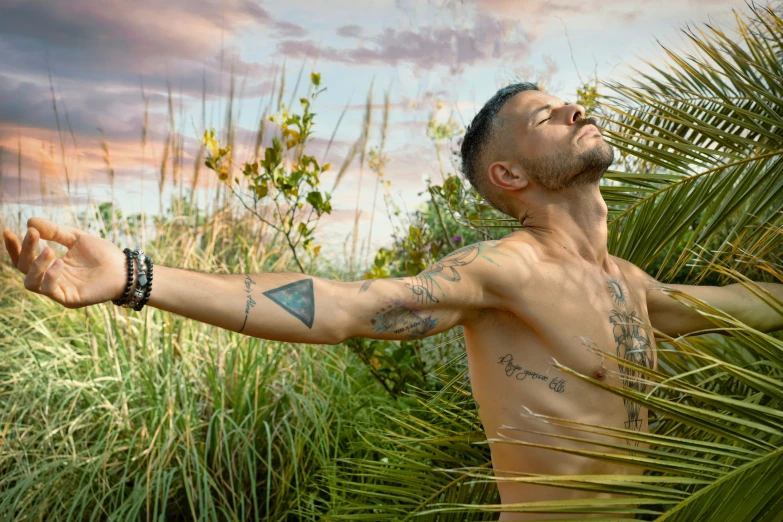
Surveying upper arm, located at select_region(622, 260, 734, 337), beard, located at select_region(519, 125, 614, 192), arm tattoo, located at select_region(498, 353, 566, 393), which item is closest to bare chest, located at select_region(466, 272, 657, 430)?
arm tattoo, located at select_region(498, 353, 566, 393)

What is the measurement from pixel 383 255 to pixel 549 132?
71.2 inches


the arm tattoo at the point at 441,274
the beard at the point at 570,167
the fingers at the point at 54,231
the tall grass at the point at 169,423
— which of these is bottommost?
the tall grass at the point at 169,423

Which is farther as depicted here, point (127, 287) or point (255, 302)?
point (255, 302)

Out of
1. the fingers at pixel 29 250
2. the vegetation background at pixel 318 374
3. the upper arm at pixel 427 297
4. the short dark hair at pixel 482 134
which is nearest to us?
the fingers at pixel 29 250

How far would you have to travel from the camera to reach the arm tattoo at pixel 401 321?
1.41m

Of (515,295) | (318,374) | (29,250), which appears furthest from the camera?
(318,374)

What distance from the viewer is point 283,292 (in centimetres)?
130

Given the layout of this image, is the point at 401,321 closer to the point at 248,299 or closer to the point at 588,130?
the point at 248,299

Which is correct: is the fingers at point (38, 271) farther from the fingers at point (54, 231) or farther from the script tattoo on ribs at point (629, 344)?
the script tattoo on ribs at point (629, 344)

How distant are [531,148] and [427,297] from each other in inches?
21.4

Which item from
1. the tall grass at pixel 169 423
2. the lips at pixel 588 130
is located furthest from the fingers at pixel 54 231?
the tall grass at pixel 169 423

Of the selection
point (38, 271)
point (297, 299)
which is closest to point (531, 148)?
point (297, 299)

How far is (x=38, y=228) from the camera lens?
1.16m

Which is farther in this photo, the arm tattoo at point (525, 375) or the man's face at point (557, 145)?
the man's face at point (557, 145)
